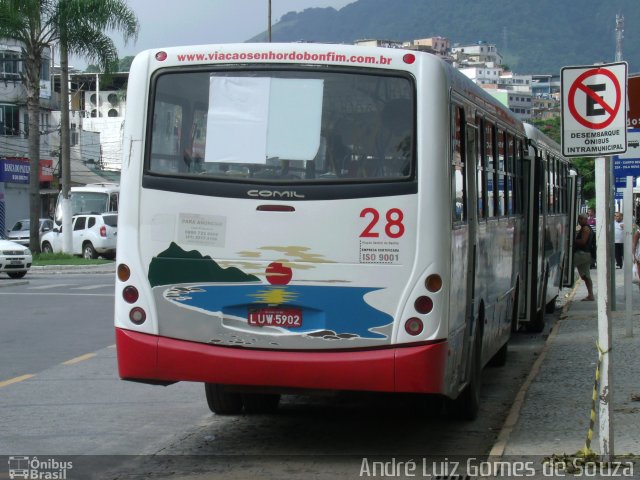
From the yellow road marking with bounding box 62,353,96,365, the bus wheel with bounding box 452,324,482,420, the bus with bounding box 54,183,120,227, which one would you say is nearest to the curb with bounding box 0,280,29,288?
the yellow road marking with bounding box 62,353,96,365

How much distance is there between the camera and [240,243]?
25.7ft

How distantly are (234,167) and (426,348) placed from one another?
1.93m

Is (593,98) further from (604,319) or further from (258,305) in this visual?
(258,305)

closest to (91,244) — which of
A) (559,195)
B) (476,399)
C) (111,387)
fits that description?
(559,195)

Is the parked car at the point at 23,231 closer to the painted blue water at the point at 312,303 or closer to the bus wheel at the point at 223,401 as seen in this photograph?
the bus wheel at the point at 223,401

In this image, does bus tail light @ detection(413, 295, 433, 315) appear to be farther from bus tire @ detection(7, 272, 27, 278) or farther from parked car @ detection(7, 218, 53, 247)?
parked car @ detection(7, 218, 53, 247)

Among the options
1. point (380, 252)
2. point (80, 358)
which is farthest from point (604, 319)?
point (80, 358)

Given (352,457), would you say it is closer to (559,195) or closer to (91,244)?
(559,195)

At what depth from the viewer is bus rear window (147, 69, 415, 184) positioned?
309 inches

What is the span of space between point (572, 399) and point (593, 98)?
3.64 meters

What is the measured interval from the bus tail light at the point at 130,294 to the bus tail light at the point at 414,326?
2.02 meters

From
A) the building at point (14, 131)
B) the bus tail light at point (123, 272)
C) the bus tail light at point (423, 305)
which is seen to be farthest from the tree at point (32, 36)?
the bus tail light at point (423, 305)

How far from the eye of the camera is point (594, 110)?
7.70 metres

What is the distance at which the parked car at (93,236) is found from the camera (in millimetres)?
42125
